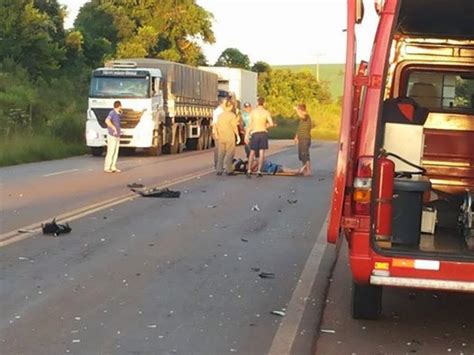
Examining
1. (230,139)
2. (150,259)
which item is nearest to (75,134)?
(230,139)

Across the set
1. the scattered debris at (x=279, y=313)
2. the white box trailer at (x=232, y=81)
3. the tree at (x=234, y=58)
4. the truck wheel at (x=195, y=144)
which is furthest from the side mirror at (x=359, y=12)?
the tree at (x=234, y=58)

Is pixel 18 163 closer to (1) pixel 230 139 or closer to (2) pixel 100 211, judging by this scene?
(1) pixel 230 139

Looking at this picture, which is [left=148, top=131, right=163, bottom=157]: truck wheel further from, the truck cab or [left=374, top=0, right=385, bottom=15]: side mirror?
[left=374, top=0, right=385, bottom=15]: side mirror

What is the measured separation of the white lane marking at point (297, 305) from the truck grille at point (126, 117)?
18.0 meters

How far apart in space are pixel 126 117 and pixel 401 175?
70.8 feet

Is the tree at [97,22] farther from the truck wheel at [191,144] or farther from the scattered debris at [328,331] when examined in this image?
the scattered debris at [328,331]

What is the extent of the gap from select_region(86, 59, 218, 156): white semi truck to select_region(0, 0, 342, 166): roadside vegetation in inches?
78.1

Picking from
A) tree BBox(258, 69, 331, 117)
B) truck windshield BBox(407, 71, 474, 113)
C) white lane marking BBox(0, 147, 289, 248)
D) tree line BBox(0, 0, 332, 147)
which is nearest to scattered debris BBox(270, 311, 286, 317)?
truck windshield BBox(407, 71, 474, 113)

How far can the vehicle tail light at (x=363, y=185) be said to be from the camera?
610cm

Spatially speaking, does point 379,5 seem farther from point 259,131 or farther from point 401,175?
point 259,131

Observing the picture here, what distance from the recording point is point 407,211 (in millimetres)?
6605

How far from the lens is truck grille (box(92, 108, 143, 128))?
2755 cm

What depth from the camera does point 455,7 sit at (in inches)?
287

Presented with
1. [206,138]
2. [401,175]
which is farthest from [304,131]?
[206,138]
